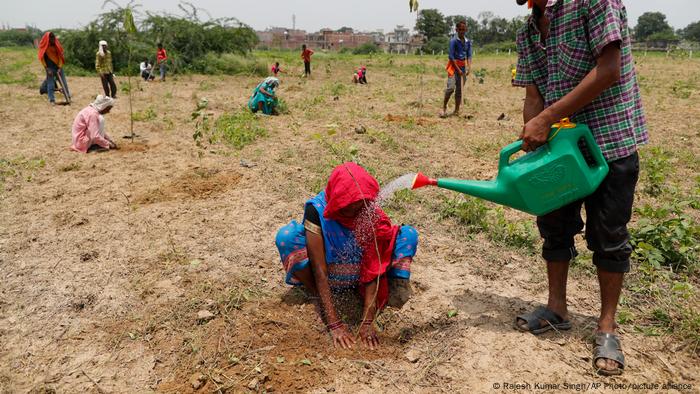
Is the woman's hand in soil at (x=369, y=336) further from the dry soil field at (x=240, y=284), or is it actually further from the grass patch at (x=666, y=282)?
the grass patch at (x=666, y=282)

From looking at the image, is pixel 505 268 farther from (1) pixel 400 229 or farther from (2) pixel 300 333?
(2) pixel 300 333

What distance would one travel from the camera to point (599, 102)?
72.6 inches

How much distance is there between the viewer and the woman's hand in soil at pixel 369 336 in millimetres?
2297

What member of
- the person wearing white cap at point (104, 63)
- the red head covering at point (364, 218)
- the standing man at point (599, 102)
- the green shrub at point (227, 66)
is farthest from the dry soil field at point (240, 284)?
the green shrub at point (227, 66)

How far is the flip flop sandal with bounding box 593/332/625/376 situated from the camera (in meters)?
1.96

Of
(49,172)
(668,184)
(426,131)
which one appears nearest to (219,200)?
(49,172)

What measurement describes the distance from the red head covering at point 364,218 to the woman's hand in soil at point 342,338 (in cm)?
28

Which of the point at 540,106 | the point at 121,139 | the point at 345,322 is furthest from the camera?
the point at 121,139

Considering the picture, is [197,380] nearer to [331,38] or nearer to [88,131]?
[88,131]

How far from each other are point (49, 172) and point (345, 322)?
4001 millimetres

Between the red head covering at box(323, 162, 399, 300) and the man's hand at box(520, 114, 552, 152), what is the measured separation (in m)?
0.69

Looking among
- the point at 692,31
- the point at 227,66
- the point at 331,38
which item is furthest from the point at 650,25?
the point at 227,66

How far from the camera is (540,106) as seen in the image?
2105 mm

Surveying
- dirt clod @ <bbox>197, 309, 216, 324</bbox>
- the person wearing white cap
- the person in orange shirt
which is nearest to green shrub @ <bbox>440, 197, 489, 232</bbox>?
dirt clod @ <bbox>197, 309, 216, 324</bbox>
